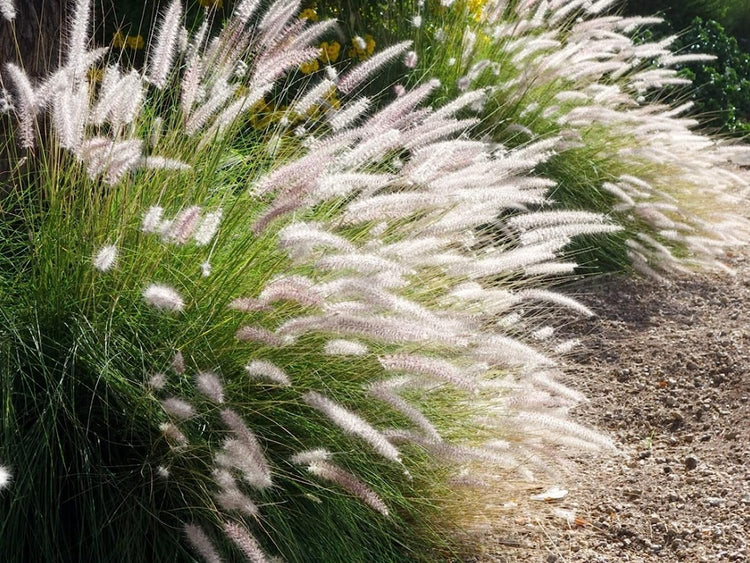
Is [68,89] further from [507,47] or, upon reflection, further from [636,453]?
[507,47]

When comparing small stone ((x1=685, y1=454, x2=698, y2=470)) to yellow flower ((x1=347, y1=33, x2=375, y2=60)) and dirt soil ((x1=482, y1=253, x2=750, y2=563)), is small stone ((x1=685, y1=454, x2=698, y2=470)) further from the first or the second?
yellow flower ((x1=347, y1=33, x2=375, y2=60))

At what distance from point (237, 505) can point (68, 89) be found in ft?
3.53

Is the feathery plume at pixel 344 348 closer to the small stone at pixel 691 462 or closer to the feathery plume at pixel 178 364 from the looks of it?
the feathery plume at pixel 178 364

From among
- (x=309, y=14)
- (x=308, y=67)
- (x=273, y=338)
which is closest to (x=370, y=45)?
(x=309, y=14)

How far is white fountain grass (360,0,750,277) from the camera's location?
506cm

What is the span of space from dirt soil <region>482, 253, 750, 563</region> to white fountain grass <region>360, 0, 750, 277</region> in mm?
293

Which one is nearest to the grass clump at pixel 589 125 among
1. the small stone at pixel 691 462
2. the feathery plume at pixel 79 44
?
the small stone at pixel 691 462

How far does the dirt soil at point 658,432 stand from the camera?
2822mm

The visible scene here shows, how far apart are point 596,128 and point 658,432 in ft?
8.28

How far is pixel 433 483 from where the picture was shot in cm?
256

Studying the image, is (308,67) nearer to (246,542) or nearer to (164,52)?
(164,52)

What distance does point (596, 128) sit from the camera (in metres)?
5.64

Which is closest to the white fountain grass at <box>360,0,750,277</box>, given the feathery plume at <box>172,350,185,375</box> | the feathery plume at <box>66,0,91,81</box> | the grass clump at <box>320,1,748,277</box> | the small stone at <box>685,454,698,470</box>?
the grass clump at <box>320,1,748,277</box>

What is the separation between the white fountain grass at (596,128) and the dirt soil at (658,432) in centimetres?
29
